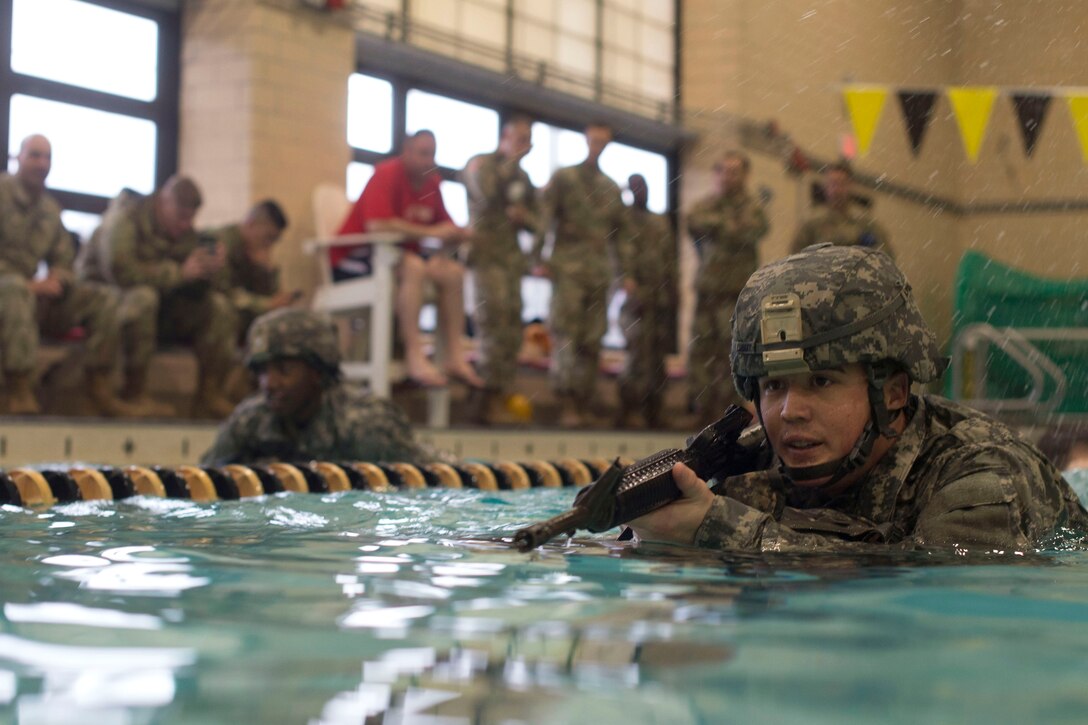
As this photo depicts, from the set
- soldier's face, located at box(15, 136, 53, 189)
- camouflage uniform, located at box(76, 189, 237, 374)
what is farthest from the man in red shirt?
soldier's face, located at box(15, 136, 53, 189)

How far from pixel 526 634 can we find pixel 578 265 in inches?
370

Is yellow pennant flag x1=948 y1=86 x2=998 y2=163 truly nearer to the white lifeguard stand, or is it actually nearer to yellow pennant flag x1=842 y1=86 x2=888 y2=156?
yellow pennant flag x1=842 y1=86 x2=888 y2=156

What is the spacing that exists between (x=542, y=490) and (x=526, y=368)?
6.53 meters

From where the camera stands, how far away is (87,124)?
1001 centimetres

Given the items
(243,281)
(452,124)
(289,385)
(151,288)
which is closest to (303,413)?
(289,385)

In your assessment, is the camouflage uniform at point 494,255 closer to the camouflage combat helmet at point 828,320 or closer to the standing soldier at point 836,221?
the standing soldier at point 836,221

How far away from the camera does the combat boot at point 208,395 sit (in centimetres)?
913

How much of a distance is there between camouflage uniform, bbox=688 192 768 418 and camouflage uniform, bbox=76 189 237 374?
15.9 feet

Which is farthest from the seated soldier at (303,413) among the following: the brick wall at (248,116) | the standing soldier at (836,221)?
the standing soldier at (836,221)

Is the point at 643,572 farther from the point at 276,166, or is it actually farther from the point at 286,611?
the point at 276,166

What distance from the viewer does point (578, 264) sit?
1133 cm

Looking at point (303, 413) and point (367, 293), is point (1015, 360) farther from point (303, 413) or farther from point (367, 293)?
point (303, 413)

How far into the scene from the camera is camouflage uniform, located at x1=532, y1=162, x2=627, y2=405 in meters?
11.3

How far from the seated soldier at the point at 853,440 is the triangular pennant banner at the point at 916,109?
963 centimetres
